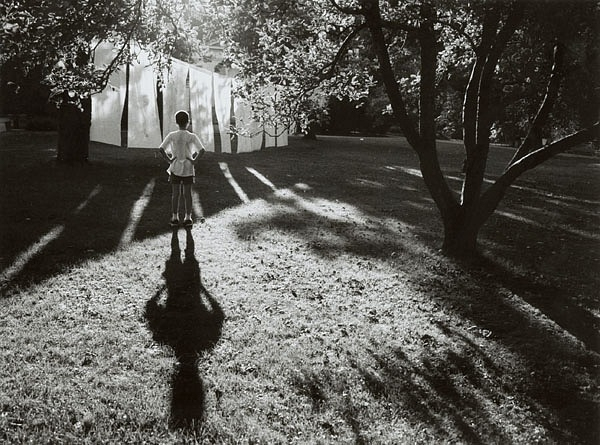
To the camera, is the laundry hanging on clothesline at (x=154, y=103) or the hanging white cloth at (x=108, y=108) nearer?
the hanging white cloth at (x=108, y=108)

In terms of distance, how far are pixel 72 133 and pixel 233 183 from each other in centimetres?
474

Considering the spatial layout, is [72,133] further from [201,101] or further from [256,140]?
[256,140]

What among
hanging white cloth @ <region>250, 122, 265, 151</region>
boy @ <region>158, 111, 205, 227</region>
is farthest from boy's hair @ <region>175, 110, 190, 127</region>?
hanging white cloth @ <region>250, 122, 265, 151</region>

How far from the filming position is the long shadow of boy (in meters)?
3.95

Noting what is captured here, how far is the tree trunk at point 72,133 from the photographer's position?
1434cm

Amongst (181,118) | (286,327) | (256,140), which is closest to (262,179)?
(181,118)

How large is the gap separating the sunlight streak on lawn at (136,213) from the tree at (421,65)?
309cm

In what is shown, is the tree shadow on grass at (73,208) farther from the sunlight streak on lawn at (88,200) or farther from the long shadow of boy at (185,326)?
the long shadow of boy at (185,326)

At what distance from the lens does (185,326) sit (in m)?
5.29

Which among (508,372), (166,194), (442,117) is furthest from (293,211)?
(442,117)

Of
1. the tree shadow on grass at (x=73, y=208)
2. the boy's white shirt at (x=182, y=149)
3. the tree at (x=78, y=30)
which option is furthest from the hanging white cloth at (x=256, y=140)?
the boy's white shirt at (x=182, y=149)

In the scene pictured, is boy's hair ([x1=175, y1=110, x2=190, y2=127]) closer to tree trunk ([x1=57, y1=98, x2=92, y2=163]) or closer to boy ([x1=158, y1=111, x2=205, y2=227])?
boy ([x1=158, y1=111, x2=205, y2=227])

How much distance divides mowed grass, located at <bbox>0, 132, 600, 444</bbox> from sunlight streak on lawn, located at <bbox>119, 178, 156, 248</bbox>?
0.06m

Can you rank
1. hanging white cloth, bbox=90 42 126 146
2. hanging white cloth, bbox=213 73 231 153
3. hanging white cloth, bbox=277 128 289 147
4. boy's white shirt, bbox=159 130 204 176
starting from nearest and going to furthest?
boy's white shirt, bbox=159 130 204 176, hanging white cloth, bbox=90 42 126 146, hanging white cloth, bbox=213 73 231 153, hanging white cloth, bbox=277 128 289 147
